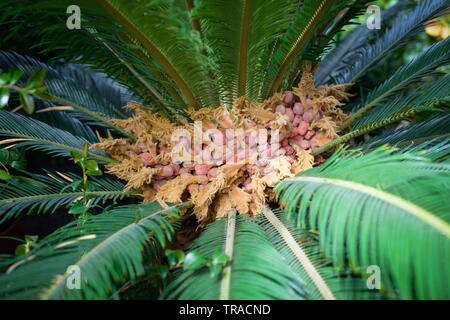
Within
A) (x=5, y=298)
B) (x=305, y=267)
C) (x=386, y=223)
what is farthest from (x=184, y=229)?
(x=386, y=223)

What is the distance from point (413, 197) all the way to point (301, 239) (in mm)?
382

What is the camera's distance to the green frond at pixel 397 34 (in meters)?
1.39

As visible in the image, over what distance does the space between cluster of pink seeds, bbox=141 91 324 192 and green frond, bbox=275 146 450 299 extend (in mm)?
353

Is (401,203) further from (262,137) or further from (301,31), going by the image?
(301,31)

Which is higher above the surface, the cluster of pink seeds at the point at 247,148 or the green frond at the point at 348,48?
the green frond at the point at 348,48

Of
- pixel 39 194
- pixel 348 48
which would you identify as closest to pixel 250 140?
pixel 39 194

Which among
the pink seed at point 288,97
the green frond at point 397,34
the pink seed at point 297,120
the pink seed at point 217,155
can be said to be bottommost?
the pink seed at point 217,155

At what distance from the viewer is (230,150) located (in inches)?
43.9

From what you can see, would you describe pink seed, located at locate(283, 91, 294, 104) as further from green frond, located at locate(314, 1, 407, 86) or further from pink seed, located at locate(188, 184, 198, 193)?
green frond, located at locate(314, 1, 407, 86)

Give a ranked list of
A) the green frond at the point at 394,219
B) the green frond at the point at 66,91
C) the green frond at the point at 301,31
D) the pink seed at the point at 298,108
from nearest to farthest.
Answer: the green frond at the point at 394,219 → the green frond at the point at 301,31 → the pink seed at the point at 298,108 → the green frond at the point at 66,91

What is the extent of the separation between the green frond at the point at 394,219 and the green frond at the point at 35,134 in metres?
0.99

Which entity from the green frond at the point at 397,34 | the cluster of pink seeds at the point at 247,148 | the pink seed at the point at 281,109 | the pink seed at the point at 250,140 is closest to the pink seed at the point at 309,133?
the cluster of pink seeds at the point at 247,148

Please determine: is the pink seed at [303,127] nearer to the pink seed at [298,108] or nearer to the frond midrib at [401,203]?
the pink seed at [298,108]
